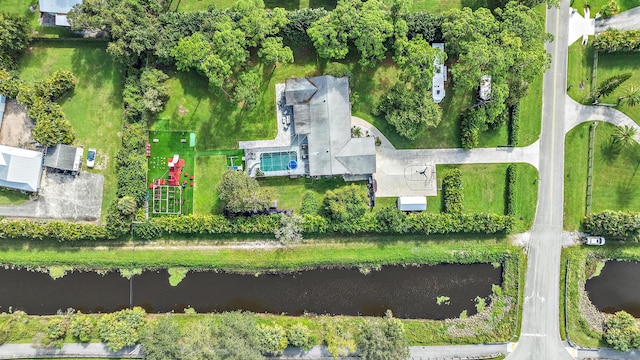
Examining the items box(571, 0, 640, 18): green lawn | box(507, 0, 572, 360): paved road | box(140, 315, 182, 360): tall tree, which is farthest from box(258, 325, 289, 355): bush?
box(571, 0, 640, 18): green lawn

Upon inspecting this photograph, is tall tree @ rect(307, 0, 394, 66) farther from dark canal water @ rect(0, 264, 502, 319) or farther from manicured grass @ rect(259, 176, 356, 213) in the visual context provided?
dark canal water @ rect(0, 264, 502, 319)

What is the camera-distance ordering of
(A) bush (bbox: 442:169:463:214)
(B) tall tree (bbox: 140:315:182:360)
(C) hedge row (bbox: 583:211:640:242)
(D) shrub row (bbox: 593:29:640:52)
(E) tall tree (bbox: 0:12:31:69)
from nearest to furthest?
(B) tall tree (bbox: 140:315:182:360) → (E) tall tree (bbox: 0:12:31:69) → (C) hedge row (bbox: 583:211:640:242) → (D) shrub row (bbox: 593:29:640:52) → (A) bush (bbox: 442:169:463:214)

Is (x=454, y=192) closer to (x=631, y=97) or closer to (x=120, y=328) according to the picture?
(x=631, y=97)

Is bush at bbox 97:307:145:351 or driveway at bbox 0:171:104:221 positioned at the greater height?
driveway at bbox 0:171:104:221

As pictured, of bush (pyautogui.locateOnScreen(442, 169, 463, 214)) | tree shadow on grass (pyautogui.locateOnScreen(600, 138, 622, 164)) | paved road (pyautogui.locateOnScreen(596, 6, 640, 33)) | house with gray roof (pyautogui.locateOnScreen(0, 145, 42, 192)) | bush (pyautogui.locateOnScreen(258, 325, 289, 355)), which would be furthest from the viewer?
tree shadow on grass (pyautogui.locateOnScreen(600, 138, 622, 164))

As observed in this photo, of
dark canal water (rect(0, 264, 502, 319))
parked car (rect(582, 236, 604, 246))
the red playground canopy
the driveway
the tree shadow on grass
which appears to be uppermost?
the tree shadow on grass

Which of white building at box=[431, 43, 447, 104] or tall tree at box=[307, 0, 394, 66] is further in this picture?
white building at box=[431, 43, 447, 104]

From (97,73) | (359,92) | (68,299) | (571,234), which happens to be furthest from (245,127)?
(571,234)

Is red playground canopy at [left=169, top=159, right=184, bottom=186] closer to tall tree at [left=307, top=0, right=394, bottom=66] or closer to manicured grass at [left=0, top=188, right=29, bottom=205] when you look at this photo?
manicured grass at [left=0, top=188, right=29, bottom=205]

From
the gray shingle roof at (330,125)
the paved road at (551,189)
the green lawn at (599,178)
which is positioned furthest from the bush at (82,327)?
the green lawn at (599,178)
